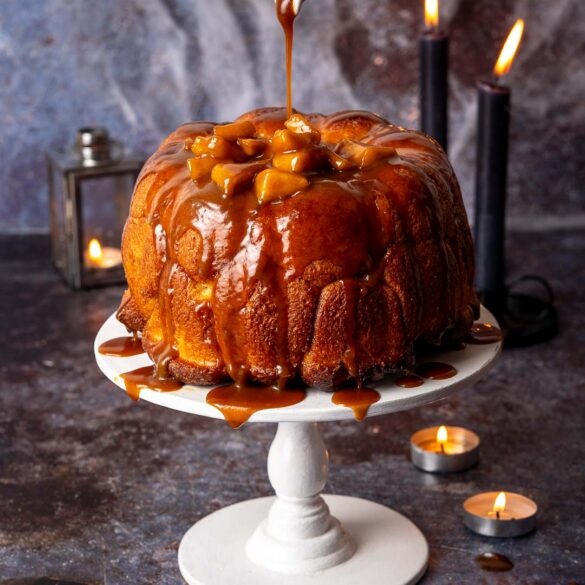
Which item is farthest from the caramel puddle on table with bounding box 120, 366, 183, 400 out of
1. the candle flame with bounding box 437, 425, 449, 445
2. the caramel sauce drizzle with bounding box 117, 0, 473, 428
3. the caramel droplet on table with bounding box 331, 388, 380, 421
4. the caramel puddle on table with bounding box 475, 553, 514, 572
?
the candle flame with bounding box 437, 425, 449, 445

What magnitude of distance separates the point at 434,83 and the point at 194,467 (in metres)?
0.86

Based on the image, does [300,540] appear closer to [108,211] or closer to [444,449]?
[444,449]

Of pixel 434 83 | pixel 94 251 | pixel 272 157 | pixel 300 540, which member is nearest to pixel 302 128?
pixel 272 157

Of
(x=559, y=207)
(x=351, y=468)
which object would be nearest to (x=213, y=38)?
(x=559, y=207)

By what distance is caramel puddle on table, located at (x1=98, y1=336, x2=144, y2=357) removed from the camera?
5.07 feet

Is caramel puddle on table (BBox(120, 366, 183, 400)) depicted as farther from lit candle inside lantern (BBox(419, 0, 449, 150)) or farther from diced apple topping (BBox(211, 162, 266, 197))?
lit candle inside lantern (BBox(419, 0, 449, 150))

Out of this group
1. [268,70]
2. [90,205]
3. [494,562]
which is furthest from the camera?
[268,70]

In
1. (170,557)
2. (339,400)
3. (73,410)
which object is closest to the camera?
(339,400)

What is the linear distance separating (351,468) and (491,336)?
443 millimetres

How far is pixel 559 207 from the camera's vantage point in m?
3.05

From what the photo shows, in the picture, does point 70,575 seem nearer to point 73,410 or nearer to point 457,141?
point 73,410

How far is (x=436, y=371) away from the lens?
146 centimetres

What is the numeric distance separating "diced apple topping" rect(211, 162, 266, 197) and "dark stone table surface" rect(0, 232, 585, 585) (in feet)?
1.87

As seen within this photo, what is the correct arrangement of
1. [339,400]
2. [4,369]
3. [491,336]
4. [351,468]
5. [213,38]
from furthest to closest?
[213,38] → [4,369] → [351,468] → [491,336] → [339,400]
